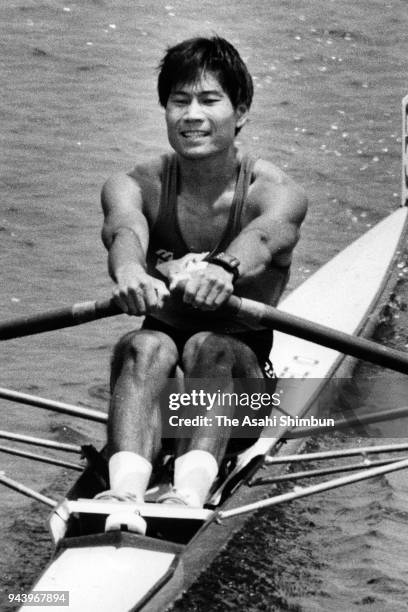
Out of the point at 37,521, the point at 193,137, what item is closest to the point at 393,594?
the point at 37,521

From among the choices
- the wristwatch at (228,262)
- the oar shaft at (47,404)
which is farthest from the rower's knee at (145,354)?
the oar shaft at (47,404)

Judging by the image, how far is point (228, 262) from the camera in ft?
15.8

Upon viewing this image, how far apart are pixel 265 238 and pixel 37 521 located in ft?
4.94

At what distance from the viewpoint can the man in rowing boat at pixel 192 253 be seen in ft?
15.4

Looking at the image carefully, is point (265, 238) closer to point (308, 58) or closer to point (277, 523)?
point (277, 523)

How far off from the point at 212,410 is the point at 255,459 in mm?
388

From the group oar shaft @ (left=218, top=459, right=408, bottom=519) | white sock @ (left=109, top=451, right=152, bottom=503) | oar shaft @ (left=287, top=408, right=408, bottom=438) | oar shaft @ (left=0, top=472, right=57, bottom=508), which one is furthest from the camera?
oar shaft @ (left=287, top=408, right=408, bottom=438)

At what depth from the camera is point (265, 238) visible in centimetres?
512

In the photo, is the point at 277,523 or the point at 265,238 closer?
the point at 265,238

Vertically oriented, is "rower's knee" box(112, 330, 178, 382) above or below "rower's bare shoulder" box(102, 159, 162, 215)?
below

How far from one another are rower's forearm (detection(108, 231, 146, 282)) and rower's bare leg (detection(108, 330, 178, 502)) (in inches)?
9.6

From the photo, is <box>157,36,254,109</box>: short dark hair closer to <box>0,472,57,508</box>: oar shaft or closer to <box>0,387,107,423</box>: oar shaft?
<box>0,387,107,423</box>: oar shaft

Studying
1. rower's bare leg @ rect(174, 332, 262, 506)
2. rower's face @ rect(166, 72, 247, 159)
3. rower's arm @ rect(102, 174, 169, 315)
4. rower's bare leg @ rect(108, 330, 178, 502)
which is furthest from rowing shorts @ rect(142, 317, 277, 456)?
rower's face @ rect(166, 72, 247, 159)

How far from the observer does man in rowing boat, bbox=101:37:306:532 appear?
469 centimetres
